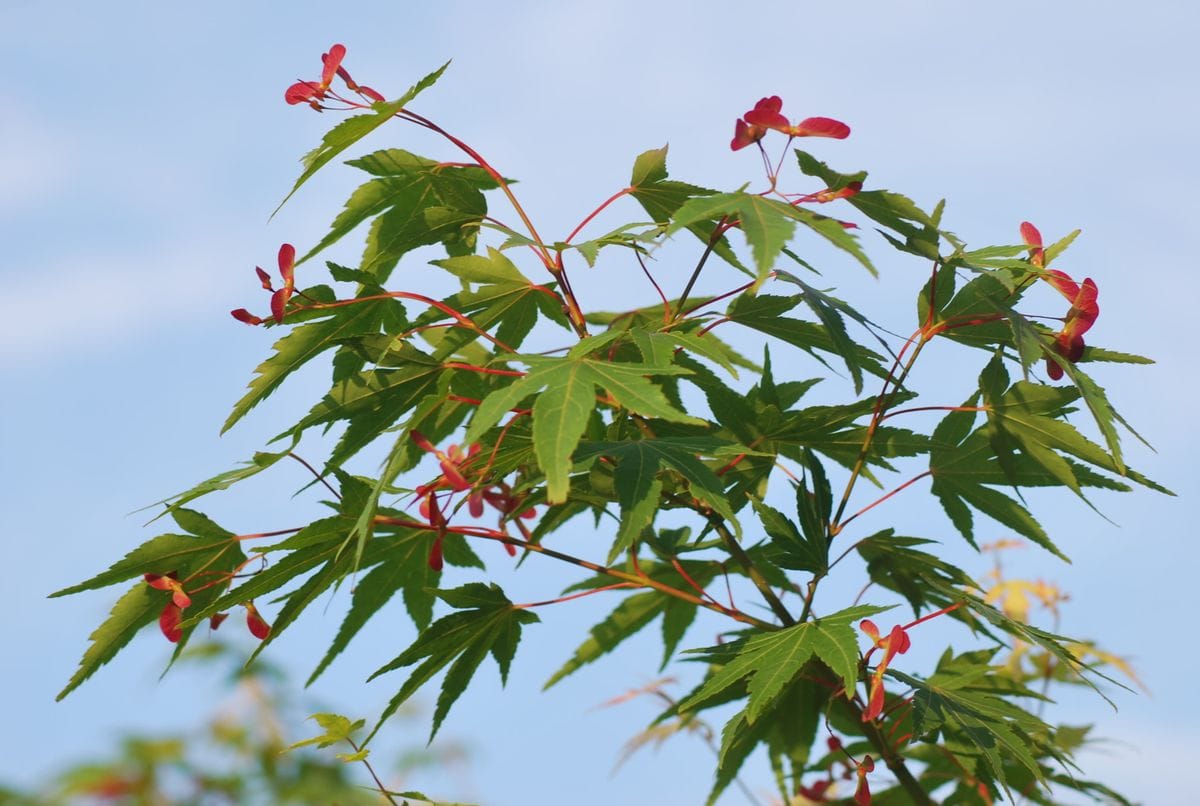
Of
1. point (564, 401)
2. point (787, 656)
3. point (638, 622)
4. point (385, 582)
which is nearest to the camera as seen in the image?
point (564, 401)

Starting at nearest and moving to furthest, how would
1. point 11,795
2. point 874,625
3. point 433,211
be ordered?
point 11,795
point 874,625
point 433,211

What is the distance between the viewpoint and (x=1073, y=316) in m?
2.05

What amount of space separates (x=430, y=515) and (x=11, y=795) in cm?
113

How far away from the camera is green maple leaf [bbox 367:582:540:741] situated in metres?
2.06

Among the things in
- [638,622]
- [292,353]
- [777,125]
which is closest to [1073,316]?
[777,125]

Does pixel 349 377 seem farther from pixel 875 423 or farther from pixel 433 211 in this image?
pixel 875 423

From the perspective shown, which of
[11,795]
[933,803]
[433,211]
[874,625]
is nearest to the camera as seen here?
[11,795]

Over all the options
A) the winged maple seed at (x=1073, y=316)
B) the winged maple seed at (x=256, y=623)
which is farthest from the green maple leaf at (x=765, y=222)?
the winged maple seed at (x=256, y=623)

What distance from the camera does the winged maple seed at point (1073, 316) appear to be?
6.72 feet

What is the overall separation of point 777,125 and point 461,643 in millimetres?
990

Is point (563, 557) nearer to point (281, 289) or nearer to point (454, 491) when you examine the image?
point (454, 491)

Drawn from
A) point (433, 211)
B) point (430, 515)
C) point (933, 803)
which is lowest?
point (933, 803)

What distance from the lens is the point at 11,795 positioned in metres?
0.97

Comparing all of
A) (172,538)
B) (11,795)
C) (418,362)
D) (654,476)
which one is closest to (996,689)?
(654,476)
